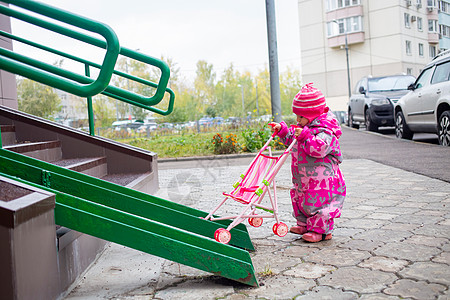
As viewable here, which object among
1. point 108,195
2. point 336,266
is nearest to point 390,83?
point 336,266

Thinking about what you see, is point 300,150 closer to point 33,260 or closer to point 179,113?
point 33,260

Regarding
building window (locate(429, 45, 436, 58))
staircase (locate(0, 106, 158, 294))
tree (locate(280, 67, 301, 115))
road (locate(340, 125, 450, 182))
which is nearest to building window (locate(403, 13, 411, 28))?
building window (locate(429, 45, 436, 58))

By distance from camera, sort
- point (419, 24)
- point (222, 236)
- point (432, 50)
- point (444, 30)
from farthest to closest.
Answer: point (444, 30) < point (432, 50) < point (419, 24) < point (222, 236)

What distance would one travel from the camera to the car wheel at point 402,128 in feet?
40.0

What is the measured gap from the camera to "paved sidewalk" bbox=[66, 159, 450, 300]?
2.52 meters

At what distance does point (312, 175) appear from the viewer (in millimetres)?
3467

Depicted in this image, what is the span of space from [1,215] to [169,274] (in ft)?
4.12

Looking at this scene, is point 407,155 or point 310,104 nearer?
point 310,104

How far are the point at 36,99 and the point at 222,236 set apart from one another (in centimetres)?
3308

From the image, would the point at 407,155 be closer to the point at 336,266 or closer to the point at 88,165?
the point at 88,165

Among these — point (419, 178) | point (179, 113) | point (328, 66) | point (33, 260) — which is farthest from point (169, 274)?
point (328, 66)

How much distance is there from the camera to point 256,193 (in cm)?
329

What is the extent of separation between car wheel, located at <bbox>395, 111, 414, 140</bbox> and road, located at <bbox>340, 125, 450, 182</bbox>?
198mm

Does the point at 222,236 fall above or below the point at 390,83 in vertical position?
below
